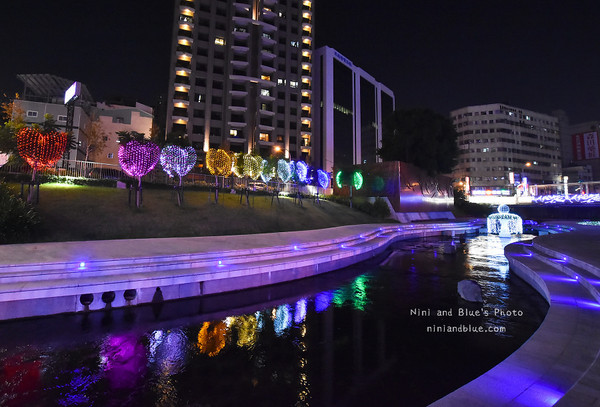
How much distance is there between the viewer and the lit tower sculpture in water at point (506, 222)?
85.7 ft

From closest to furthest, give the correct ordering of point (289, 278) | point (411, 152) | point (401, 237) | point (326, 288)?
1. point (326, 288)
2. point (289, 278)
3. point (401, 237)
4. point (411, 152)

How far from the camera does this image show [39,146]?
14.1 meters

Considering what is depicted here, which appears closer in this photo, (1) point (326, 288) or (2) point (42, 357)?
(2) point (42, 357)

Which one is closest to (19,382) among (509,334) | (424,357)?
(424,357)

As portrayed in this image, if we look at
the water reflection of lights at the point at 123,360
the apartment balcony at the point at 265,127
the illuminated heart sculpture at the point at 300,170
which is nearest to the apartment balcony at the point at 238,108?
the apartment balcony at the point at 265,127

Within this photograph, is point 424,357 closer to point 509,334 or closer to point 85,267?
point 509,334

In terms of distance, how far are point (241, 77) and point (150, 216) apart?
53.9 m

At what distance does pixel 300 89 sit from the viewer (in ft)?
224

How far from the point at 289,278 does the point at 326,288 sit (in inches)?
59.5

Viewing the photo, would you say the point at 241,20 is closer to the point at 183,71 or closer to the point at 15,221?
the point at 183,71

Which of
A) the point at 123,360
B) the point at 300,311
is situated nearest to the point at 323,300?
the point at 300,311

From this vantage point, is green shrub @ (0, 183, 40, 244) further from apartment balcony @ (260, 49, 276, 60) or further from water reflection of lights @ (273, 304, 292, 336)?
apartment balcony @ (260, 49, 276, 60)

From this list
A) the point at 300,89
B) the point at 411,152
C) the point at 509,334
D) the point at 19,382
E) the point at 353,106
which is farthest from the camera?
the point at 353,106

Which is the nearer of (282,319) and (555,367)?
(555,367)
